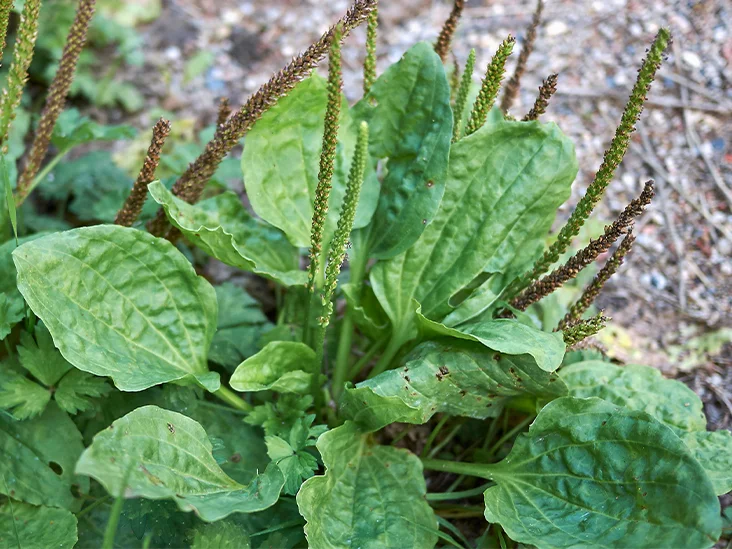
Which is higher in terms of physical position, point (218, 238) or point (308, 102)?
point (308, 102)

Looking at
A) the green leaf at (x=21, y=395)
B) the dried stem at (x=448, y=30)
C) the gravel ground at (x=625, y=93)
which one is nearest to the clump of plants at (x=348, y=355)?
the green leaf at (x=21, y=395)

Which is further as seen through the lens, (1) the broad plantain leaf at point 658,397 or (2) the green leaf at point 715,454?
(1) the broad plantain leaf at point 658,397

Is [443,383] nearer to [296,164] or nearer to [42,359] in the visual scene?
[296,164]

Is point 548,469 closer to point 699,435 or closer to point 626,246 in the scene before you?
point 699,435

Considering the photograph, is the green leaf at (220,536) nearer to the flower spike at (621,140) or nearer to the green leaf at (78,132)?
the flower spike at (621,140)

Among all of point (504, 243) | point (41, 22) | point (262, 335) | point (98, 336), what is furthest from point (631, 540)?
point (41, 22)

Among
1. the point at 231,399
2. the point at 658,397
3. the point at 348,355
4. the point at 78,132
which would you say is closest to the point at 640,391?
the point at 658,397
